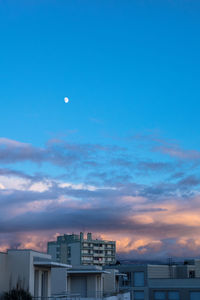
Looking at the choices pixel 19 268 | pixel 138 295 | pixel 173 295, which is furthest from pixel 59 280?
pixel 138 295

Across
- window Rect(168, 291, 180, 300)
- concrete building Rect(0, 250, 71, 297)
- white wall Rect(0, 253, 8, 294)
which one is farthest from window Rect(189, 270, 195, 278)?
white wall Rect(0, 253, 8, 294)

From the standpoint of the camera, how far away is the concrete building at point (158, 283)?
2377 inches

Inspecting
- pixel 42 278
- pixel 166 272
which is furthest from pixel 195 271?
pixel 42 278

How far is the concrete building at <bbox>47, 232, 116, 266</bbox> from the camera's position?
14300 centimetres

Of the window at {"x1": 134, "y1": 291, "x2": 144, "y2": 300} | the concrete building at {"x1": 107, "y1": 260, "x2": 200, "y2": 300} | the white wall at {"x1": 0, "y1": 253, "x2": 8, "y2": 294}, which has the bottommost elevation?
the window at {"x1": 134, "y1": 291, "x2": 144, "y2": 300}

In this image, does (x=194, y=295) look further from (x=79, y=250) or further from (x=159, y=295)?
(x=79, y=250)

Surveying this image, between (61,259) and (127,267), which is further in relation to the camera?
(61,259)

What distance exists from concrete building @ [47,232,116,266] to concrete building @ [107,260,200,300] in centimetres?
7480

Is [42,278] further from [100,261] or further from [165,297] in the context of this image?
[100,261]

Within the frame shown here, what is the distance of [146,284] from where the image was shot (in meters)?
64.2

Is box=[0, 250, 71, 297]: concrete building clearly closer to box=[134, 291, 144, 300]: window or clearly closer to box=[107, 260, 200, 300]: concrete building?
box=[107, 260, 200, 300]: concrete building

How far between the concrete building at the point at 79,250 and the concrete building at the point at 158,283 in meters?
74.8

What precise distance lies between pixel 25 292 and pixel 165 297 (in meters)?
40.8

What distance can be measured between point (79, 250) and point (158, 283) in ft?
268
